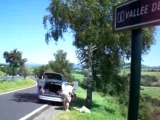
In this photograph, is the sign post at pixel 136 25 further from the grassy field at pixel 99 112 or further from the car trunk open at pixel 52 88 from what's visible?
the car trunk open at pixel 52 88

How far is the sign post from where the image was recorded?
4242mm

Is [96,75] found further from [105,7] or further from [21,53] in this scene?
[21,53]

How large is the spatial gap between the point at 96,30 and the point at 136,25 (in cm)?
2339

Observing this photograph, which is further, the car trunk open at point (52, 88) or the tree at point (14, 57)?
the tree at point (14, 57)

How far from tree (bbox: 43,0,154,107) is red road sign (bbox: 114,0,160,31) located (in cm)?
2120

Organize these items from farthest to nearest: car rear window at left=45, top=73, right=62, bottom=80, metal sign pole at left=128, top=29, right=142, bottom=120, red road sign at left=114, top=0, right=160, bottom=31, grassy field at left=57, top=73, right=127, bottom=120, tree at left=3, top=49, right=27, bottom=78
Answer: tree at left=3, top=49, right=27, bottom=78 < car rear window at left=45, top=73, right=62, bottom=80 < grassy field at left=57, top=73, right=127, bottom=120 < metal sign pole at left=128, top=29, right=142, bottom=120 < red road sign at left=114, top=0, right=160, bottom=31

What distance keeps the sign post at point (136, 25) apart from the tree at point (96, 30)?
21440 mm

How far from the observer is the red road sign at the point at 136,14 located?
417 centimetres

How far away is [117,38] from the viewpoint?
27.2 meters

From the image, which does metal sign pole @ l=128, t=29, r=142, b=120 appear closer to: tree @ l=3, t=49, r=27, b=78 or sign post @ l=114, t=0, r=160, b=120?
sign post @ l=114, t=0, r=160, b=120

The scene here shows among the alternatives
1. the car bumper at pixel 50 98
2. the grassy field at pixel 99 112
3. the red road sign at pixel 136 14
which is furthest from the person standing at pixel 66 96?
the red road sign at pixel 136 14

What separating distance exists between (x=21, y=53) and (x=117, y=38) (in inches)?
2371

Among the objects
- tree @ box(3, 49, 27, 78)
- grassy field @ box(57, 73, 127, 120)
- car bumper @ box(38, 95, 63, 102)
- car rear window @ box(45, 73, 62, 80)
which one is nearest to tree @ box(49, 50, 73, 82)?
tree @ box(3, 49, 27, 78)

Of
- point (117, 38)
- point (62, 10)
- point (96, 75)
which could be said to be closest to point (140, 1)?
point (117, 38)
